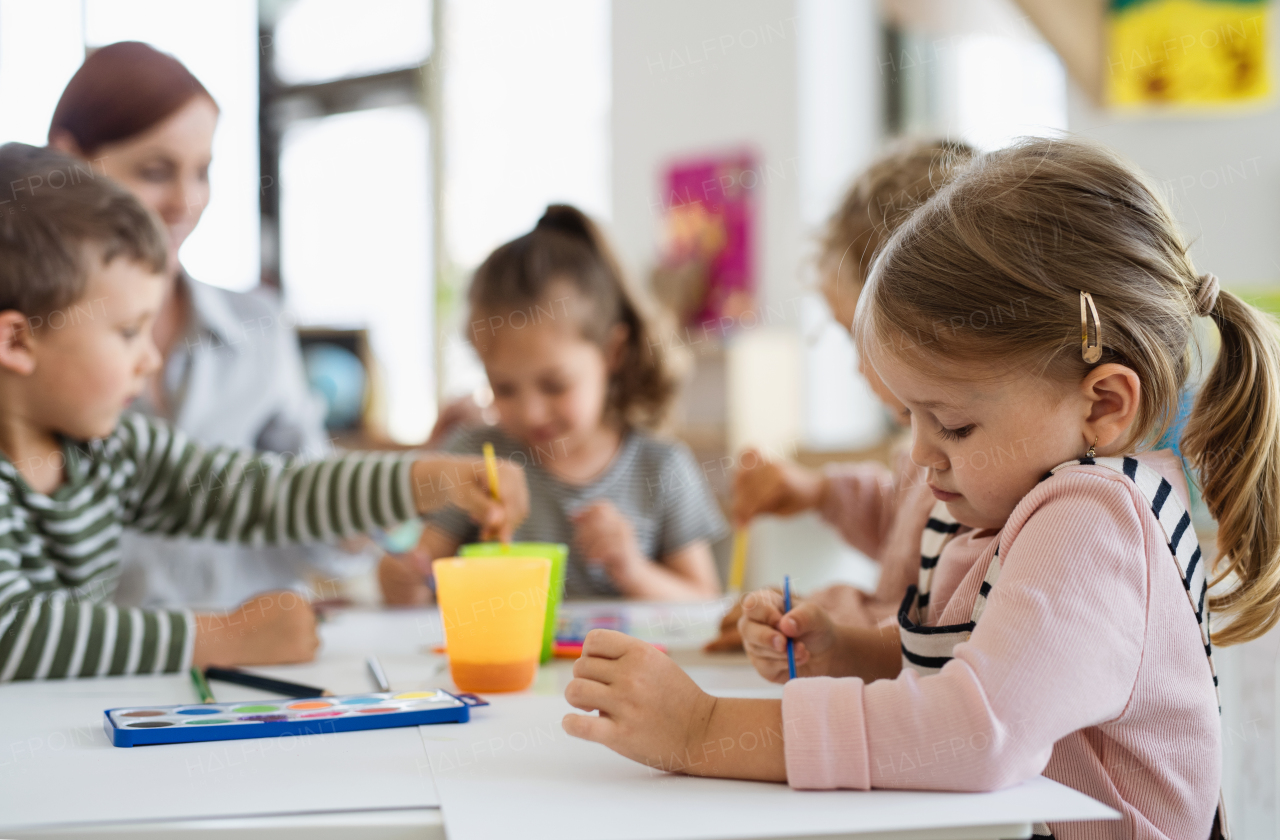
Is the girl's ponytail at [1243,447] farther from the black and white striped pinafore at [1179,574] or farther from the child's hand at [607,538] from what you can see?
the child's hand at [607,538]

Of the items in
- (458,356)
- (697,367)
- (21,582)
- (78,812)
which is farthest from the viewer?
(458,356)

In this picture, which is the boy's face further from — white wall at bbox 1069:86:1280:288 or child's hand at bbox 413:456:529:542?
white wall at bbox 1069:86:1280:288

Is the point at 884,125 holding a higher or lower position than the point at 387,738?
higher

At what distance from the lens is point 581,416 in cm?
151

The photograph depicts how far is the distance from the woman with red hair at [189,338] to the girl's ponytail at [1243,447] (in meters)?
1.00

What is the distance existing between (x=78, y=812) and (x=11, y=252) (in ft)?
1.95

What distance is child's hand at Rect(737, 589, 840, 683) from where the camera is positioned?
728mm

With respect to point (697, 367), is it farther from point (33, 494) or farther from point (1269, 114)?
point (33, 494)

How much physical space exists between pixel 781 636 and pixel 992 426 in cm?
20

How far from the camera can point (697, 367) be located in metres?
2.62

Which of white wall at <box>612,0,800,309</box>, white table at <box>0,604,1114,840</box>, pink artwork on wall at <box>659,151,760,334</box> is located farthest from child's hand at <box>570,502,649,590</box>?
pink artwork on wall at <box>659,151,760,334</box>

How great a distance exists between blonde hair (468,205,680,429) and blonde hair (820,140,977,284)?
0.47m

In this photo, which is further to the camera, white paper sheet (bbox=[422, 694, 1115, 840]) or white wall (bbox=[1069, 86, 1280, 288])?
white wall (bbox=[1069, 86, 1280, 288])

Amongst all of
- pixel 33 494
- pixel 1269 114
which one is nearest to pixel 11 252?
pixel 33 494
